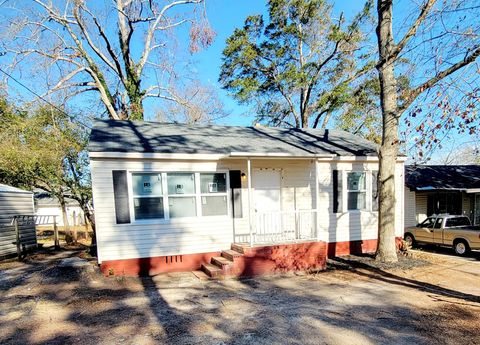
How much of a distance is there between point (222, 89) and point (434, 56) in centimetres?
1549

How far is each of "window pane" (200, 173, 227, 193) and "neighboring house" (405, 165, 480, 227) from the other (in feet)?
32.7

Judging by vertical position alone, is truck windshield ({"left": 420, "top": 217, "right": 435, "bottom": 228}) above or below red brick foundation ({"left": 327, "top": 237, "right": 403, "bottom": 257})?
above

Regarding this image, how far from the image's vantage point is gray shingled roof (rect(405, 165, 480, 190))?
43.6ft

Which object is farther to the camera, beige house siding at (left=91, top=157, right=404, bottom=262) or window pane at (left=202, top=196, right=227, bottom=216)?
window pane at (left=202, top=196, right=227, bottom=216)

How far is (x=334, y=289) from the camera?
596cm

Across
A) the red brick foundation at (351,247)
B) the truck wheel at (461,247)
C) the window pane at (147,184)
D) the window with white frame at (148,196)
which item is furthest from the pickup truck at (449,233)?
the window pane at (147,184)

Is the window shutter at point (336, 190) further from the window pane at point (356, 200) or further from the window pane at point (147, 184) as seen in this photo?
the window pane at point (147, 184)

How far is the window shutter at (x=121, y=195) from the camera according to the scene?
6.83 m

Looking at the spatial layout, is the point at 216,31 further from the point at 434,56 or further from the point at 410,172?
the point at 410,172

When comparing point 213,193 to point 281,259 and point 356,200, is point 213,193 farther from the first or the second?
point 356,200

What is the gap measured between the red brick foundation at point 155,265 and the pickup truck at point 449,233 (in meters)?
8.01

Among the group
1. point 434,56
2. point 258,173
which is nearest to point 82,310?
point 258,173

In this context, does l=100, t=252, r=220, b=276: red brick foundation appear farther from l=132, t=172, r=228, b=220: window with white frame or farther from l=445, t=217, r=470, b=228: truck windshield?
l=445, t=217, r=470, b=228: truck windshield

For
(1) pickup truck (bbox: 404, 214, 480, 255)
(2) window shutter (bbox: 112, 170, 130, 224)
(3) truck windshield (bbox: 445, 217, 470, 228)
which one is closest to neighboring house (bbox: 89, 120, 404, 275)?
(2) window shutter (bbox: 112, 170, 130, 224)
